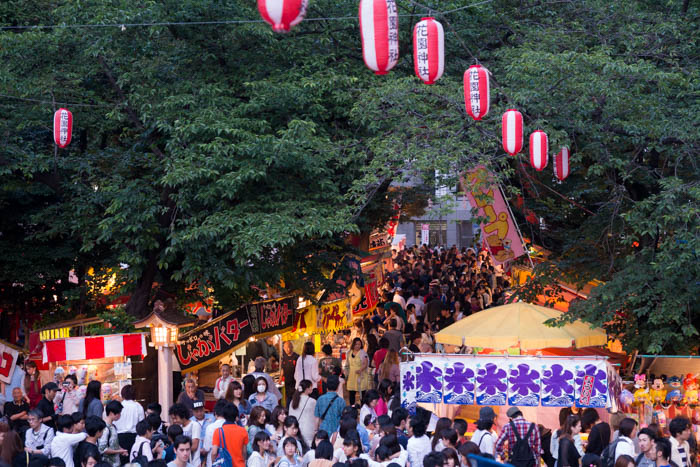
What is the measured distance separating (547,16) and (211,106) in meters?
7.66

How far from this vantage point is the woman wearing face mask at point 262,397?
11453mm

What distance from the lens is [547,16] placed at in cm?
1752

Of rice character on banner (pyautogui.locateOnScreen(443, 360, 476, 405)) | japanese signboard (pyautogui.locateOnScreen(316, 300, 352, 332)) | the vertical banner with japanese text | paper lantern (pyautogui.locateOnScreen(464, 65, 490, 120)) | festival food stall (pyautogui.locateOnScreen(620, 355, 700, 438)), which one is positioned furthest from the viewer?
japanese signboard (pyautogui.locateOnScreen(316, 300, 352, 332))

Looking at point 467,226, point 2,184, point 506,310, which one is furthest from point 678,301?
point 467,226

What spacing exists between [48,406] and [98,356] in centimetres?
191

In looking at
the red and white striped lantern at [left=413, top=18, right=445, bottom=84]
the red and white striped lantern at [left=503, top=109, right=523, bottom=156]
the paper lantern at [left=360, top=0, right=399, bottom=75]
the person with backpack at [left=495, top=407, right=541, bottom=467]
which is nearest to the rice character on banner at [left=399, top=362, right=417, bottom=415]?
the person with backpack at [left=495, top=407, right=541, bottom=467]

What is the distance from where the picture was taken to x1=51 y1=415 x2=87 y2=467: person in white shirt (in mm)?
8789

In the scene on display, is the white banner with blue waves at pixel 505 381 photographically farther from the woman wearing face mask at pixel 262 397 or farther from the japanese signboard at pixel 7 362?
the japanese signboard at pixel 7 362

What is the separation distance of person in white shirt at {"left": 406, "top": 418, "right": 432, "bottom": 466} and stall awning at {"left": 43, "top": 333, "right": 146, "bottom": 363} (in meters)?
6.22

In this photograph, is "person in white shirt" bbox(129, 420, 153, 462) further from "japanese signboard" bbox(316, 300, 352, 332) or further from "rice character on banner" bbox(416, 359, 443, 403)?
"japanese signboard" bbox(316, 300, 352, 332)

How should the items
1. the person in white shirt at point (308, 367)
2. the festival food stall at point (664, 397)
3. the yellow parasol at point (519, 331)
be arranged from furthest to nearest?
the person in white shirt at point (308, 367) → the yellow parasol at point (519, 331) → the festival food stall at point (664, 397)

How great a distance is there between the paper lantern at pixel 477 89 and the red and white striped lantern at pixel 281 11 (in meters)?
4.34

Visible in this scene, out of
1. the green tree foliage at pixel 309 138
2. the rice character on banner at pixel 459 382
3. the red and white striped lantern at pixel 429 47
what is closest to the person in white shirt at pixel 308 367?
the green tree foliage at pixel 309 138

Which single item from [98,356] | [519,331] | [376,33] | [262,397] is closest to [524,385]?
[519,331]
